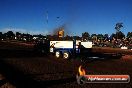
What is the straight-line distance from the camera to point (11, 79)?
1636cm

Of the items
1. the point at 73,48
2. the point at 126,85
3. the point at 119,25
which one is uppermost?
the point at 119,25

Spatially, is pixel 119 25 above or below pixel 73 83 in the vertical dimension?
above

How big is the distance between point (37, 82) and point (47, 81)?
2.32ft

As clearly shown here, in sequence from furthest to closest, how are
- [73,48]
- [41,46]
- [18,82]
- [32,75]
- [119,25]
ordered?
[119,25], [41,46], [73,48], [32,75], [18,82]

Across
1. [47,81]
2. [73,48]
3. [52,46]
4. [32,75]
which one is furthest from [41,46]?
[47,81]

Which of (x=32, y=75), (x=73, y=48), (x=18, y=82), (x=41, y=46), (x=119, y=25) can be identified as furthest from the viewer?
(x=119, y=25)

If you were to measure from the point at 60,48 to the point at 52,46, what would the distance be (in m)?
1.20

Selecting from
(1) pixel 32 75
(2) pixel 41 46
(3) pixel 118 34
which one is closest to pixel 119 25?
(3) pixel 118 34

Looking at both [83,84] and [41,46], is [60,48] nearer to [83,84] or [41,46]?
[41,46]

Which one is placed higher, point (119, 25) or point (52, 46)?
point (119, 25)

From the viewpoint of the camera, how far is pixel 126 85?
51.8ft

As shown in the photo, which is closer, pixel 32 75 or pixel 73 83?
pixel 73 83

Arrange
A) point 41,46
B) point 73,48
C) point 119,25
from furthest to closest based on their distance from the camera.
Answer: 1. point 119,25
2. point 41,46
3. point 73,48

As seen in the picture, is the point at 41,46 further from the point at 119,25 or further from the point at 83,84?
the point at 119,25
